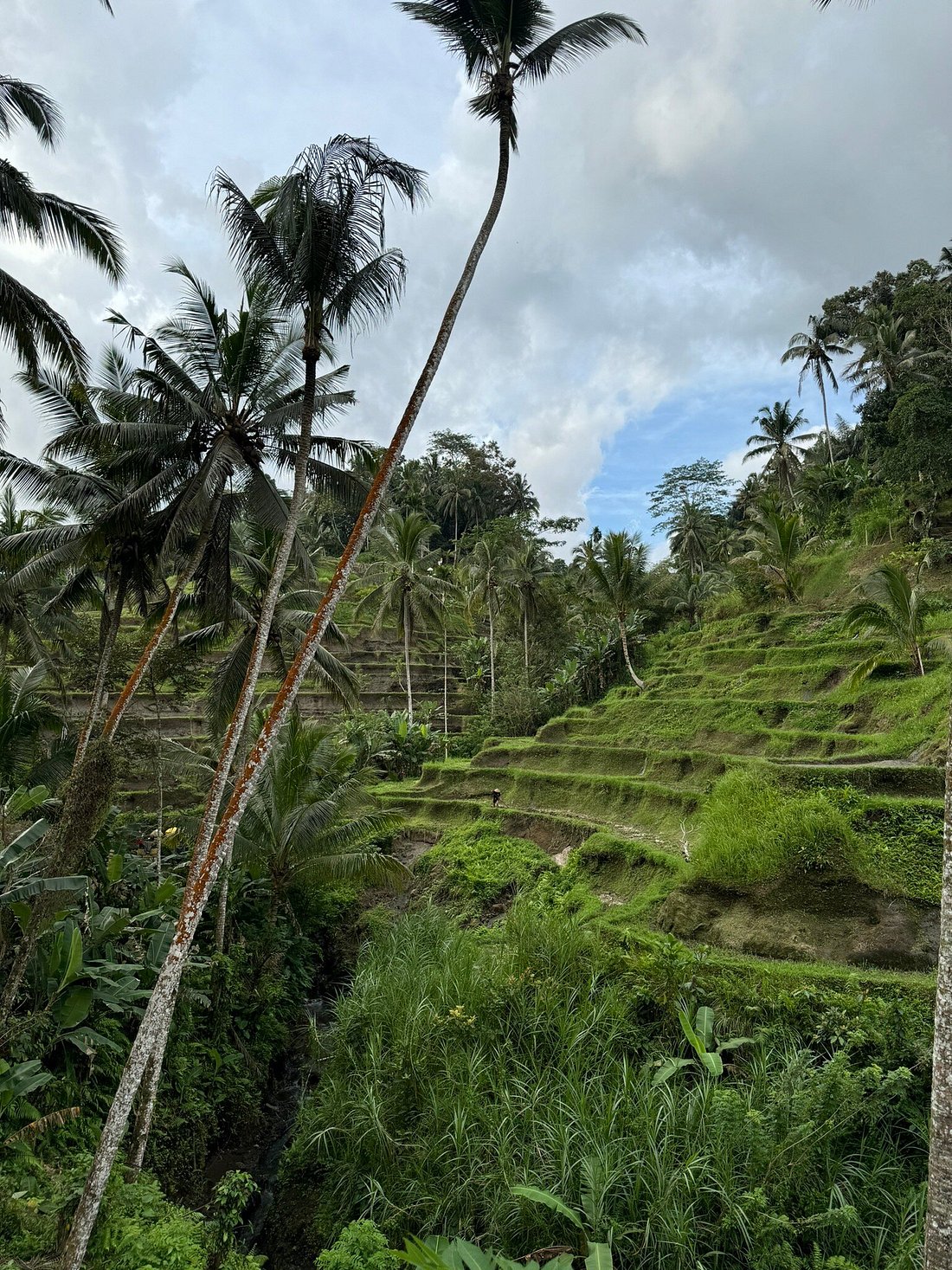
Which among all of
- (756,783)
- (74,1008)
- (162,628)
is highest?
(162,628)

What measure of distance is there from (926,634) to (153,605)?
16.1 meters

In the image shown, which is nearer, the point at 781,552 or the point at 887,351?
the point at 781,552

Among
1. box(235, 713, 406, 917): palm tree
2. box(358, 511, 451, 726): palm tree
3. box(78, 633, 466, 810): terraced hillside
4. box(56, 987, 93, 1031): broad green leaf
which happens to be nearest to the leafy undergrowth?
box(235, 713, 406, 917): palm tree

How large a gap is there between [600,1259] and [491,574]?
2603cm

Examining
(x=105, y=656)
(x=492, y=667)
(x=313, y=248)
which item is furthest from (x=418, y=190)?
(x=492, y=667)

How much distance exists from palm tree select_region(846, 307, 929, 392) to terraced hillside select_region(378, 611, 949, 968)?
435 inches

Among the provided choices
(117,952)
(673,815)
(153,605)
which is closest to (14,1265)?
(117,952)

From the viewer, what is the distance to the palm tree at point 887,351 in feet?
78.1

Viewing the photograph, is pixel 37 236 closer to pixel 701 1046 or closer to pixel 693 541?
pixel 701 1046

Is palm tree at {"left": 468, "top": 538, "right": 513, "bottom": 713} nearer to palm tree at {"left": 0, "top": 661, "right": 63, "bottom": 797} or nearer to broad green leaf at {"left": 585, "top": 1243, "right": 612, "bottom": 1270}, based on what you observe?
palm tree at {"left": 0, "top": 661, "right": 63, "bottom": 797}

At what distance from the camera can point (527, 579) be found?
29.1 m

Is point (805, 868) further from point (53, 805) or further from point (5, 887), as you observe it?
point (53, 805)

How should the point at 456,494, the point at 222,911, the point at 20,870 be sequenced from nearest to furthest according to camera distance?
1. the point at 20,870
2. the point at 222,911
3. the point at 456,494

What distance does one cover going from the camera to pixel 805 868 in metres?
7.47
